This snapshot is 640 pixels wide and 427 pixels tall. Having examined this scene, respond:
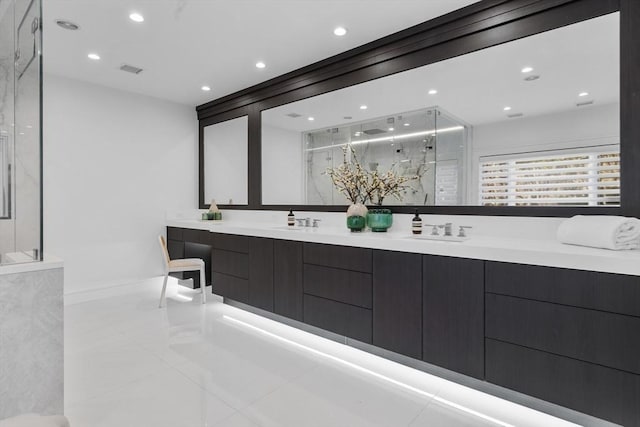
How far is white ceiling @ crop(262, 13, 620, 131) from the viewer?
82.4 inches

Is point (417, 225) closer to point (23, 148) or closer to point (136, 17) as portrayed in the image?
point (23, 148)

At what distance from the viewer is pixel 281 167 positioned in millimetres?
3943

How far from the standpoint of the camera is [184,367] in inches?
93.4

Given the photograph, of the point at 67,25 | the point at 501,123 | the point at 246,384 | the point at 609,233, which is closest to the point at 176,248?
the point at 67,25

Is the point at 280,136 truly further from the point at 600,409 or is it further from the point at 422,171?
the point at 600,409

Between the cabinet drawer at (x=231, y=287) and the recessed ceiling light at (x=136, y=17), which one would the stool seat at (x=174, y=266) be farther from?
the recessed ceiling light at (x=136, y=17)

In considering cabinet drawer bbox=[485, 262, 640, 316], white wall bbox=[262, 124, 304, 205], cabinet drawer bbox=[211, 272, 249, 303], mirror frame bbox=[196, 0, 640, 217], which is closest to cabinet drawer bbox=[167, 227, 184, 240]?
cabinet drawer bbox=[211, 272, 249, 303]

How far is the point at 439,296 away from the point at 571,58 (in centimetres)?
174

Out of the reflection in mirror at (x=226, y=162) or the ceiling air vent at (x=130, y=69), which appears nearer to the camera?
the ceiling air vent at (x=130, y=69)

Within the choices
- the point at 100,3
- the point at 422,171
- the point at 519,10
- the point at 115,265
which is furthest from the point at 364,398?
the point at 115,265

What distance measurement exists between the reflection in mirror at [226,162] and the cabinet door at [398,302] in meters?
2.50

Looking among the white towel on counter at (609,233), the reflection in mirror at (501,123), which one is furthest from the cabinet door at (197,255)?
the white towel on counter at (609,233)

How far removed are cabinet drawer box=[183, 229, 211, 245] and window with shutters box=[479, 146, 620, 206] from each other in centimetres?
296

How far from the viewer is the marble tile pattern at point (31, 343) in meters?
1.39
